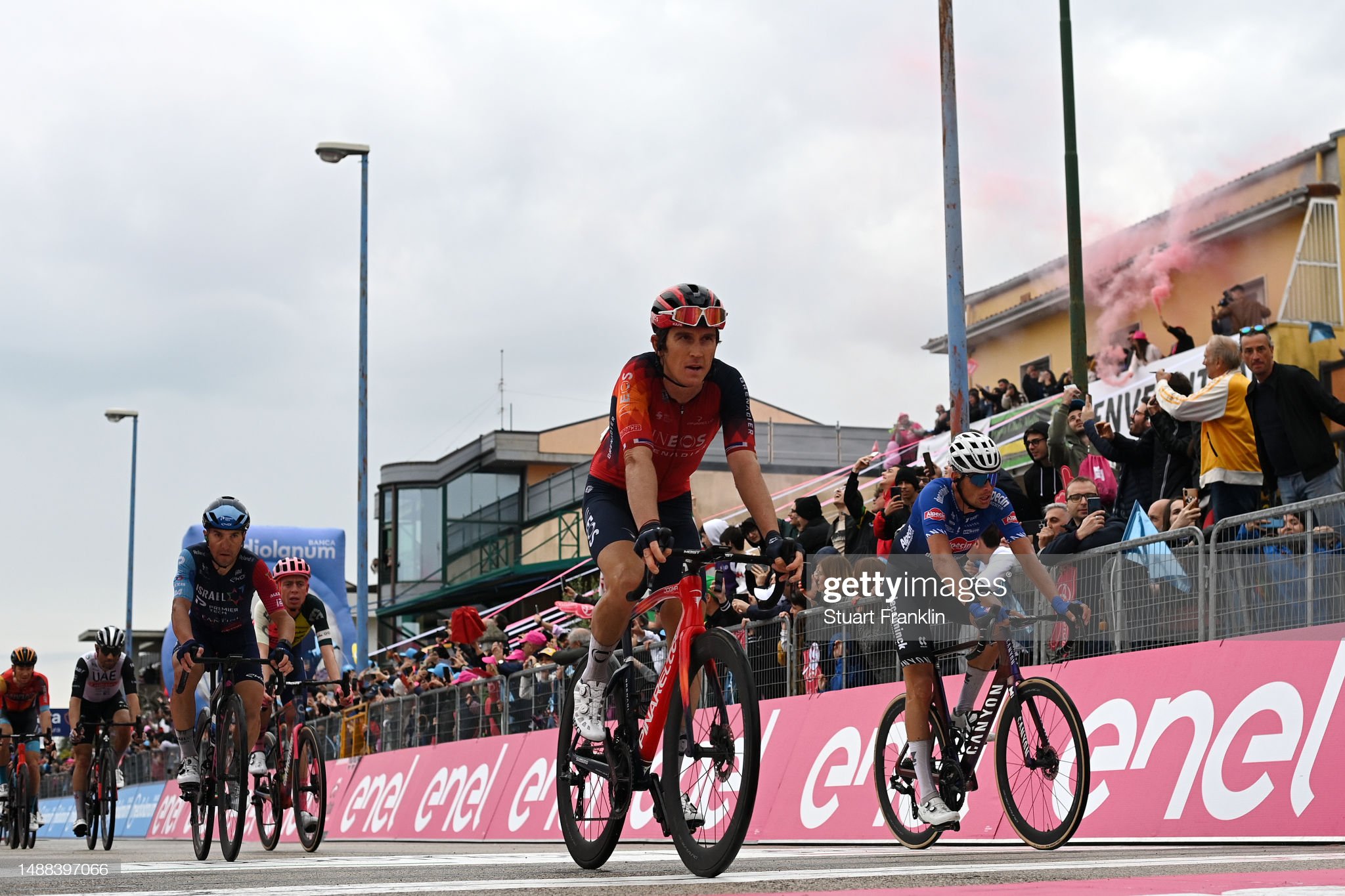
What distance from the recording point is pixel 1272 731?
8219mm

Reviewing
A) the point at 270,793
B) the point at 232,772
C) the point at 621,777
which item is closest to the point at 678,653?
the point at 621,777

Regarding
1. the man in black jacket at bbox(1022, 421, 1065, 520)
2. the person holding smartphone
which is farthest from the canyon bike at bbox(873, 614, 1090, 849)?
the man in black jacket at bbox(1022, 421, 1065, 520)

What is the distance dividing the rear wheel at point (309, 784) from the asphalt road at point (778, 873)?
6.01 ft

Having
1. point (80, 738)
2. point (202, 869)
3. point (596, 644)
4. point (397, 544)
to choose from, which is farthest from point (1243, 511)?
point (397, 544)

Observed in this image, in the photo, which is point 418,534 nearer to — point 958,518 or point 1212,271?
point 1212,271

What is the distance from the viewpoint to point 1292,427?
35.9 ft

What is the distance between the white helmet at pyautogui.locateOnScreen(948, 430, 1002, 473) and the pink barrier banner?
182cm

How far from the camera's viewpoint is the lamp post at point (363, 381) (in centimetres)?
2962

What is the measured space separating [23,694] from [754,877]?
13.7m

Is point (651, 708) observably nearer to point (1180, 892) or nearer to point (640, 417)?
point (640, 417)

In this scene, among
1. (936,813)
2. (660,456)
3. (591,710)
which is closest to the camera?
(660,456)

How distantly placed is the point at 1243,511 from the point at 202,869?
23.6 ft

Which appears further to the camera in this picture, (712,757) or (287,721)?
(287,721)

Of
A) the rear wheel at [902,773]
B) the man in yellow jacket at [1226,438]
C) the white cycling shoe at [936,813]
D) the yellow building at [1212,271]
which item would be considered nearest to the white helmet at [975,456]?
the rear wheel at [902,773]
